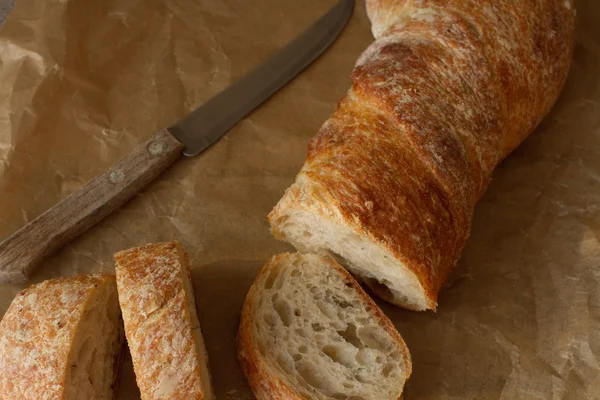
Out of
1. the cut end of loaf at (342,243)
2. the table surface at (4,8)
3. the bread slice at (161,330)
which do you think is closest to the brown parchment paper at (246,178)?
the cut end of loaf at (342,243)

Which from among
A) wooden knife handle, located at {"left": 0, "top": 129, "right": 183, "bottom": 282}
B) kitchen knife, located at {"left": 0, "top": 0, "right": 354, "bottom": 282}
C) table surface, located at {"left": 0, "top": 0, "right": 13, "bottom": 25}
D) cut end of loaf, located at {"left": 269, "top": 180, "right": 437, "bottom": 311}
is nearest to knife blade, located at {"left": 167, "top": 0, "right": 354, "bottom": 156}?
kitchen knife, located at {"left": 0, "top": 0, "right": 354, "bottom": 282}

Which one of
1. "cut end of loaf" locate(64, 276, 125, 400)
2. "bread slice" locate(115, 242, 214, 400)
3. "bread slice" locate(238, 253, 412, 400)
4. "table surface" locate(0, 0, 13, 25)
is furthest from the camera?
"table surface" locate(0, 0, 13, 25)

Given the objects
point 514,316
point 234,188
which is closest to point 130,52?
point 234,188

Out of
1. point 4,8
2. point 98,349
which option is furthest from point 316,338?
point 4,8

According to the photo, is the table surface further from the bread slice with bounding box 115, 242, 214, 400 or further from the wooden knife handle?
the bread slice with bounding box 115, 242, 214, 400

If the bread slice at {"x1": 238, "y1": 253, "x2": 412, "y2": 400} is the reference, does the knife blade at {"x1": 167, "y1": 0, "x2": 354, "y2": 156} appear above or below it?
above

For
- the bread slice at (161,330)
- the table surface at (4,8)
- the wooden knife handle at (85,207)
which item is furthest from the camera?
the table surface at (4,8)

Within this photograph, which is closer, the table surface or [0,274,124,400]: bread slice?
[0,274,124,400]: bread slice

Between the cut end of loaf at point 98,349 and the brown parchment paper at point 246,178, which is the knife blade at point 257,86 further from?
the cut end of loaf at point 98,349
